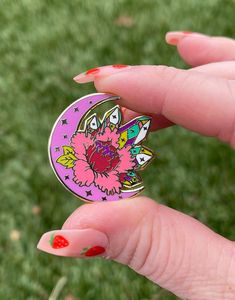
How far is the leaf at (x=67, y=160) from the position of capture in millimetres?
1115

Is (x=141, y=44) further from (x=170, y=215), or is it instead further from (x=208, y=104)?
(x=170, y=215)

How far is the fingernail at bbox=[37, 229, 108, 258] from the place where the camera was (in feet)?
3.33

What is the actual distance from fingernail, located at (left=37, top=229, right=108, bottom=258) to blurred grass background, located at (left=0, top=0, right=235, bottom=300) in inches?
22.5

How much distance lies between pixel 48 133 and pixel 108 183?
31.2 inches

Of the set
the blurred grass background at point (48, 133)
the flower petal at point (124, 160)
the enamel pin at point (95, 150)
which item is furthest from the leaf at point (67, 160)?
the blurred grass background at point (48, 133)

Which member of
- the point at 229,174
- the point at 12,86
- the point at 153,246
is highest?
the point at 12,86

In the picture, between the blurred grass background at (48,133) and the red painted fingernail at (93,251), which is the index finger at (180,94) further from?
the blurred grass background at (48,133)

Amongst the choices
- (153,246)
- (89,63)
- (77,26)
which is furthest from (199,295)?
(77,26)

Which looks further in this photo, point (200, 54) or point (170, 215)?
point (200, 54)

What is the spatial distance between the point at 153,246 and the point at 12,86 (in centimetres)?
117

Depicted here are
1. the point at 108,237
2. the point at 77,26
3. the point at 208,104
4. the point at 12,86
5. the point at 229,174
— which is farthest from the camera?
the point at 77,26

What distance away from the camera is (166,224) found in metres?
1.07

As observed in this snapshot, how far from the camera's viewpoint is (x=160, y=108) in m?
1.19

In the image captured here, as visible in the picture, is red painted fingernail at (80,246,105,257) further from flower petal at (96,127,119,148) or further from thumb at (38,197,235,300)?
flower petal at (96,127,119,148)
